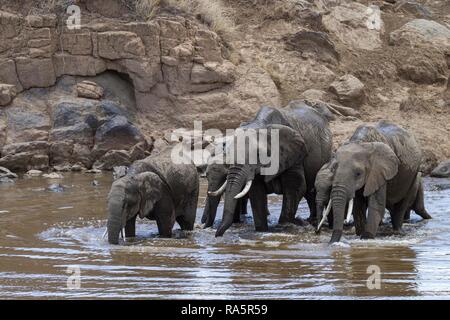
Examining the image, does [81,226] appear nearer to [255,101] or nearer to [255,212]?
[255,212]

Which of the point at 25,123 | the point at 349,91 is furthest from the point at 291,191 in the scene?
the point at 349,91

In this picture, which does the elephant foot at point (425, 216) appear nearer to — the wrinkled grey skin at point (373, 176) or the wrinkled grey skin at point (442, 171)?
the wrinkled grey skin at point (373, 176)

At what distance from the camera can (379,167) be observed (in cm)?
1284

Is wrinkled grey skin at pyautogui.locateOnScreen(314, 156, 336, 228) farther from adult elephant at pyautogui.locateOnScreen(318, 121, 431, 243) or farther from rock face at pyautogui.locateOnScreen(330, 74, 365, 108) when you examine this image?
rock face at pyautogui.locateOnScreen(330, 74, 365, 108)

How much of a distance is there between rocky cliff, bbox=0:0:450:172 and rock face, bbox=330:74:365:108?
0.03 meters

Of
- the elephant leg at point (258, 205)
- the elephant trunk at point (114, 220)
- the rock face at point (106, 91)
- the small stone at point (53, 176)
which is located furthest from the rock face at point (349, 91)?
the elephant trunk at point (114, 220)

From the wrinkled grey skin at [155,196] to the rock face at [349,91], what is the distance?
1213 cm

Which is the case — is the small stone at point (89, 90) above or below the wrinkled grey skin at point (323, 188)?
above

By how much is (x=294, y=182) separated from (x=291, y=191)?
15 cm

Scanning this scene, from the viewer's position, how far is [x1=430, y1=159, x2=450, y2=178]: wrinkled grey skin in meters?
21.3

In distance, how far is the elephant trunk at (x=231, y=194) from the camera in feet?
42.0

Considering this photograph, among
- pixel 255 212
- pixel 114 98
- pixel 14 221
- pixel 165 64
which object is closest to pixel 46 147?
pixel 114 98

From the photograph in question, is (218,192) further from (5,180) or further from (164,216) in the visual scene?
(5,180)

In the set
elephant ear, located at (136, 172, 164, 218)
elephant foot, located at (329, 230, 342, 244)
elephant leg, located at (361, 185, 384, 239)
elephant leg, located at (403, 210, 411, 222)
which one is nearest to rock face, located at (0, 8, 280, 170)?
elephant leg, located at (403, 210, 411, 222)
